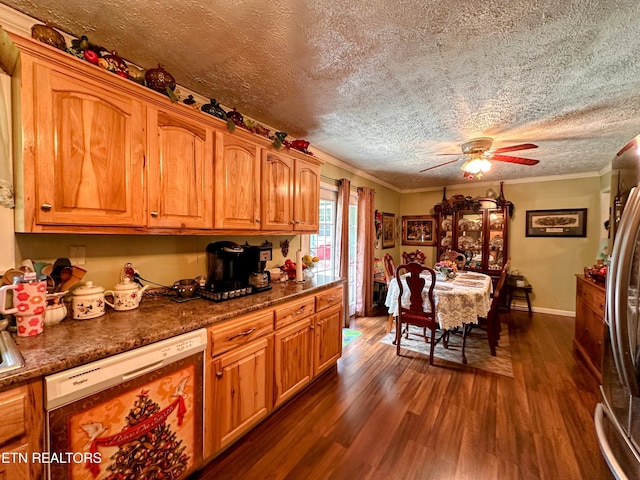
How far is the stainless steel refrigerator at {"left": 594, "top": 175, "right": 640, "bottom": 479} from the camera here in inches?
46.3

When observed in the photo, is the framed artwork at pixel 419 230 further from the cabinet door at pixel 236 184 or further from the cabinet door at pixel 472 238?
the cabinet door at pixel 236 184

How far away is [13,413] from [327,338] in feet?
6.63

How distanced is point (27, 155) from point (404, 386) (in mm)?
3005

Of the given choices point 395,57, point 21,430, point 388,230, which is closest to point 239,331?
point 21,430

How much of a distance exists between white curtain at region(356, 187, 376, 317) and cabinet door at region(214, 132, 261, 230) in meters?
2.43

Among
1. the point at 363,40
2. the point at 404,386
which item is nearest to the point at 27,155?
the point at 363,40

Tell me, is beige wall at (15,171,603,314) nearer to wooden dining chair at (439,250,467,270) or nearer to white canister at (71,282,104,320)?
white canister at (71,282,104,320)

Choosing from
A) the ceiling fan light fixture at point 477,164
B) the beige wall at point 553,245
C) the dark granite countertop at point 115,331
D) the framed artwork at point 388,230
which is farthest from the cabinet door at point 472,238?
the dark granite countertop at point 115,331

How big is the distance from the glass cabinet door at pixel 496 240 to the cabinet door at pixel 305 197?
154 inches

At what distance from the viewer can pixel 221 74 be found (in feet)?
5.93

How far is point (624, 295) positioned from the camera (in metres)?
1.19

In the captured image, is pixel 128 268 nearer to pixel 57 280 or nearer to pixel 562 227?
pixel 57 280

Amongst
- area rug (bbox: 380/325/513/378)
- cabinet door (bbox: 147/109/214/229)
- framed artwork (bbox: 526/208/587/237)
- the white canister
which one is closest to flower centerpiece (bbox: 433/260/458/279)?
area rug (bbox: 380/325/513/378)

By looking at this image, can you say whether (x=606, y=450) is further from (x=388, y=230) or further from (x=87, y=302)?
(x=388, y=230)
